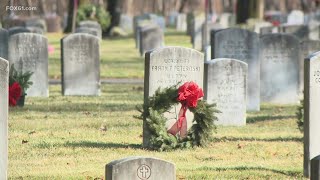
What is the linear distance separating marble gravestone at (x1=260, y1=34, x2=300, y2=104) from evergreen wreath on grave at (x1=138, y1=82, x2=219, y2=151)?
330 inches

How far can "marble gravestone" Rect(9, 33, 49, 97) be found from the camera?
1039 inches

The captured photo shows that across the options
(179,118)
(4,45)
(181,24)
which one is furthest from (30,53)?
(181,24)

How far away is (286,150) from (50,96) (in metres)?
9.63

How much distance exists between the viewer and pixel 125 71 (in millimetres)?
36188

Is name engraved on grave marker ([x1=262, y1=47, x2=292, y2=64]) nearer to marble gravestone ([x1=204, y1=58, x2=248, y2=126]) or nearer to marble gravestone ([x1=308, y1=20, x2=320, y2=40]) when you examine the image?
marble gravestone ([x1=204, y1=58, x2=248, y2=126])

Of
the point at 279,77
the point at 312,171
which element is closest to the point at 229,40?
the point at 279,77

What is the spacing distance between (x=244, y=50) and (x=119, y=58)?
1725 cm

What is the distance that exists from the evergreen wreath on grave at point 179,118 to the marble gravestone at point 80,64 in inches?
350

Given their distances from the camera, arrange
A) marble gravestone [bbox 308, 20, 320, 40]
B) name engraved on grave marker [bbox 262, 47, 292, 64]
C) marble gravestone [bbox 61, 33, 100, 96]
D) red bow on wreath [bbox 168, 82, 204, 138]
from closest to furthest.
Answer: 1. red bow on wreath [bbox 168, 82, 204, 138]
2. name engraved on grave marker [bbox 262, 47, 292, 64]
3. marble gravestone [bbox 61, 33, 100, 96]
4. marble gravestone [bbox 308, 20, 320, 40]

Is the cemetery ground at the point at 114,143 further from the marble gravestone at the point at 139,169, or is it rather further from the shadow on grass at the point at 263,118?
the marble gravestone at the point at 139,169

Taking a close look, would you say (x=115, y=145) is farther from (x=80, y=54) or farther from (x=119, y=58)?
(x=119, y=58)

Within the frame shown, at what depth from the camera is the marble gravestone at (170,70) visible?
17.9m

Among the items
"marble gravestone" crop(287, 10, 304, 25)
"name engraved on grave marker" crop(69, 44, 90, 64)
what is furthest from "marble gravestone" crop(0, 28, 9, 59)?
"marble gravestone" crop(287, 10, 304, 25)

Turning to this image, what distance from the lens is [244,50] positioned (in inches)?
992
